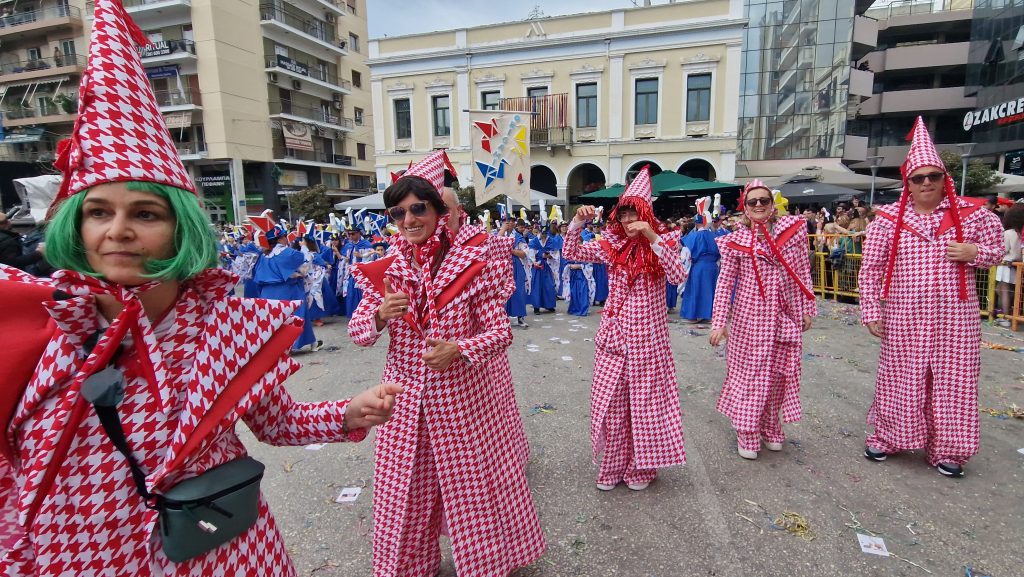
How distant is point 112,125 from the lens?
112 cm

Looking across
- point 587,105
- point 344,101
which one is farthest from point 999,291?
point 344,101

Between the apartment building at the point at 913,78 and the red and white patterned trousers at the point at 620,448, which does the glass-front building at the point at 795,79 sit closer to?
the apartment building at the point at 913,78

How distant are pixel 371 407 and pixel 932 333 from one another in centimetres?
376

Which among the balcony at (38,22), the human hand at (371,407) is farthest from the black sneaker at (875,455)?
the balcony at (38,22)

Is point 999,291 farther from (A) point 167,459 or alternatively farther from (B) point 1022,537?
(A) point 167,459

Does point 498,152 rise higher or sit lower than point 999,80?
lower

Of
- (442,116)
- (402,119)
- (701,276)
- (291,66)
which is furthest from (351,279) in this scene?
(291,66)

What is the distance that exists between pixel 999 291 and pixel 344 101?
133 feet

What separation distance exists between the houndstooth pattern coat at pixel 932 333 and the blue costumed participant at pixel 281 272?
675cm

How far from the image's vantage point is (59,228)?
110 centimetres

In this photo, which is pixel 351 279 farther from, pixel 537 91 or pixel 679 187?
pixel 537 91

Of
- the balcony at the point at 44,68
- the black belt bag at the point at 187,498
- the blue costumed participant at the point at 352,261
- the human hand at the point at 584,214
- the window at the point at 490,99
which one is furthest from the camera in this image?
the balcony at the point at 44,68

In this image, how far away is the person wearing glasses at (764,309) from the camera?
12.1 ft

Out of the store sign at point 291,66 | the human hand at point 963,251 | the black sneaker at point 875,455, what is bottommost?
the black sneaker at point 875,455
